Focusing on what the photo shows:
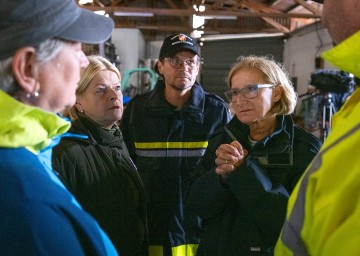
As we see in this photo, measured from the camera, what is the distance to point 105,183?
167 cm

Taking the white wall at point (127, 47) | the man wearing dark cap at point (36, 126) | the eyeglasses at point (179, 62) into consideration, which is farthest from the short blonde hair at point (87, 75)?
the white wall at point (127, 47)

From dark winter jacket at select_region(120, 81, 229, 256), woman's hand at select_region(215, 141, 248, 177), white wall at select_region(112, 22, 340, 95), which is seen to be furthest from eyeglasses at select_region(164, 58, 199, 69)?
white wall at select_region(112, 22, 340, 95)

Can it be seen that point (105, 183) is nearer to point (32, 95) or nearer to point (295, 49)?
point (32, 95)

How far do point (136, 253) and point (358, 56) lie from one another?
3.93 feet

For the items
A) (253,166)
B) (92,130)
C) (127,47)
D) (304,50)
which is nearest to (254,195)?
(253,166)

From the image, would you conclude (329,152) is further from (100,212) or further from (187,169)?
(187,169)

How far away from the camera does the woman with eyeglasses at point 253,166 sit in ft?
5.32

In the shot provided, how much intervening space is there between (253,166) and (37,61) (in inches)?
37.2

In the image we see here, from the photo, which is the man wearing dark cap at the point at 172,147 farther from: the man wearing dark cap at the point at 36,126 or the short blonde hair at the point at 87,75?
the man wearing dark cap at the point at 36,126

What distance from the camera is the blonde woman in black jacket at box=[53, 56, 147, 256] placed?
1.63 m

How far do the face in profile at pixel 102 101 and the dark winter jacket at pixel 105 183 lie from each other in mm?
116

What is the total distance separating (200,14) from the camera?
41.4 ft

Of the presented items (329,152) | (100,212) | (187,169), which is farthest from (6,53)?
(187,169)

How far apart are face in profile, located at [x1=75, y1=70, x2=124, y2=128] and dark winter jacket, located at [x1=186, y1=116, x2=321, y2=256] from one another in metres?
0.51
